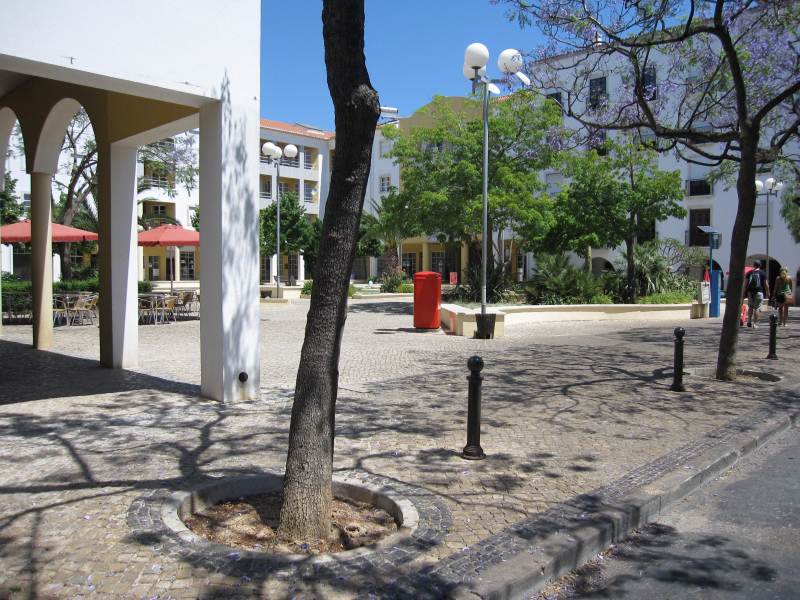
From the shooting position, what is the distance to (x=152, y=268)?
49969 mm

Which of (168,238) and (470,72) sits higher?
(470,72)

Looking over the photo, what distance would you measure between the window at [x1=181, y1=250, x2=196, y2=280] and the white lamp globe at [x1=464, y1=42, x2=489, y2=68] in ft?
138

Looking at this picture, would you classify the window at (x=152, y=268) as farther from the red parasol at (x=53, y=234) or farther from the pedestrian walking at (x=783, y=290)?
the pedestrian walking at (x=783, y=290)

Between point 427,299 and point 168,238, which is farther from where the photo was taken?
point 168,238

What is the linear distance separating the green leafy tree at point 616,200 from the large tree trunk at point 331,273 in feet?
67.2

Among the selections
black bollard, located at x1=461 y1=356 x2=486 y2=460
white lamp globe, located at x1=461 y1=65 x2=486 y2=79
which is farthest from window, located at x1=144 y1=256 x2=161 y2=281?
black bollard, located at x1=461 y1=356 x2=486 y2=460

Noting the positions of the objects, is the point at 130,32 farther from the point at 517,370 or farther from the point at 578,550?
the point at 517,370

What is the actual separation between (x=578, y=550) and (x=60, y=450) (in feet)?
14.0

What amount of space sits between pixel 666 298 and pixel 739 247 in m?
13.8

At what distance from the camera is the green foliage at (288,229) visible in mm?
43500

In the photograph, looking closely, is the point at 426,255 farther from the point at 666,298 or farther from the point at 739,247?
the point at 739,247

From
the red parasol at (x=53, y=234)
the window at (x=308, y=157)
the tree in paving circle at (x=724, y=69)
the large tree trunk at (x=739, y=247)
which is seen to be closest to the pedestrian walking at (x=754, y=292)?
the tree in paving circle at (x=724, y=69)

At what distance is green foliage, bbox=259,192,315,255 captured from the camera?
4350 cm

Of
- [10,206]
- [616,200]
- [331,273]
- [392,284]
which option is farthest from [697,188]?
[331,273]
